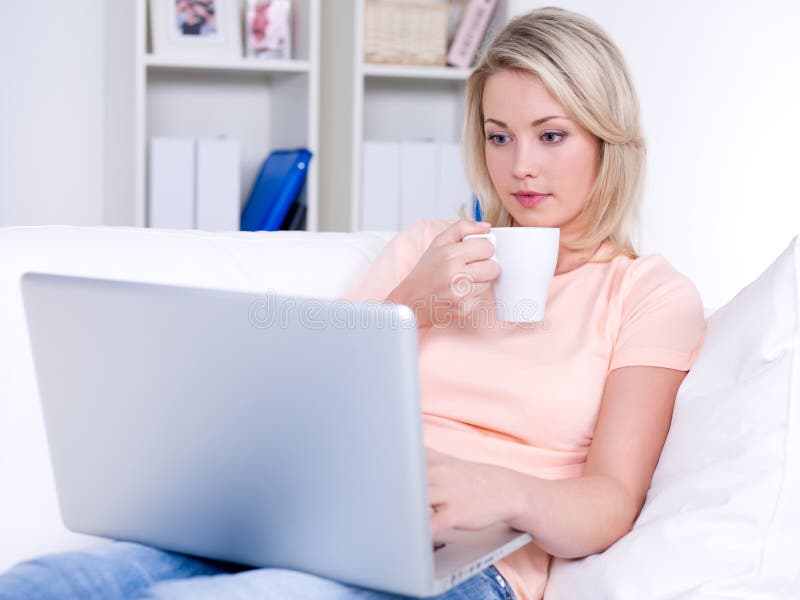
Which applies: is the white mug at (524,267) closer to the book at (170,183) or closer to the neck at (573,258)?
the neck at (573,258)

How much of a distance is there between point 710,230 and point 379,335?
1.93 m

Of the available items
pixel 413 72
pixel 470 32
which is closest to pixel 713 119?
pixel 470 32

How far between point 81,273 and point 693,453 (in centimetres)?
74

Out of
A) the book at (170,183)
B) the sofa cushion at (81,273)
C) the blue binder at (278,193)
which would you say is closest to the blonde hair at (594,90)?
the sofa cushion at (81,273)

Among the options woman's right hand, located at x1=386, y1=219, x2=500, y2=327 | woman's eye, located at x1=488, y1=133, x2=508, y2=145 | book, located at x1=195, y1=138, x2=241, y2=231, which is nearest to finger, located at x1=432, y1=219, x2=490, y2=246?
woman's right hand, located at x1=386, y1=219, x2=500, y2=327

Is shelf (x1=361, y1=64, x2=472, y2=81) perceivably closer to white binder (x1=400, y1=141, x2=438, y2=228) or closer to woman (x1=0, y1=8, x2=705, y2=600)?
white binder (x1=400, y1=141, x2=438, y2=228)

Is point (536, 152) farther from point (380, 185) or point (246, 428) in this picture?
point (380, 185)

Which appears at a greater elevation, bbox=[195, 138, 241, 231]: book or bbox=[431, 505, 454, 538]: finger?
bbox=[195, 138, 241, 231]: book

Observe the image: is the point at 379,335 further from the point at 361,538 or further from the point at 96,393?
the point at 96,393

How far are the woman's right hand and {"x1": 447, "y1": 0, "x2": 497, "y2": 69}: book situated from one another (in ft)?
4.79

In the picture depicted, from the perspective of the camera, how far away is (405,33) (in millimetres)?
2541

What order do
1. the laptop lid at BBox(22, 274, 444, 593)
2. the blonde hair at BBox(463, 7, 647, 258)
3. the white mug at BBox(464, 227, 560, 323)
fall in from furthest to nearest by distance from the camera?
the blonde hair at BBox(463, 7, 647, 258)
the white mug at BBox(464, 227, 560, 323)
the laptop lid at BBox(22, 274, 444, 593)

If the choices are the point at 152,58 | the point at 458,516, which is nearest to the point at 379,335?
the point at 458,516

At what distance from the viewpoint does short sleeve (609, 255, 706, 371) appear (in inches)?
46.1
